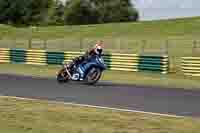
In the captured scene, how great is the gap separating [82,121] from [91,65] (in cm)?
953

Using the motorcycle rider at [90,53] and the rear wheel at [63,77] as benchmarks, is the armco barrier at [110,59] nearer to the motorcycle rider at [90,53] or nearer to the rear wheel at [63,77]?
the motorcycle rider at [90,53]

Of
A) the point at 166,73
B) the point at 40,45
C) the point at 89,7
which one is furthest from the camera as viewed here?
the point at 89,7

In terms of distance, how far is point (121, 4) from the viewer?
312 feet

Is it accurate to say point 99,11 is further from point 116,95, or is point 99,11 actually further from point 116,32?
point 116,95

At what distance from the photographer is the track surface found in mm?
13295

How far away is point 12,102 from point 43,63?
18.3m

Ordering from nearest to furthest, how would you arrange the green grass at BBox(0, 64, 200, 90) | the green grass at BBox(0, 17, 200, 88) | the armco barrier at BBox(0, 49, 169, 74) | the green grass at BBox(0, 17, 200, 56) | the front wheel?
1. the front wheel
2. the green grass at BBox(0, 64, 200, 90)
3. the armco barrier at BBox(0, 49, 169, 74)
4. the green grass at BBox(0, 17, 200, 88)
5. the green grass at BBox(0, 17, 200, 56)

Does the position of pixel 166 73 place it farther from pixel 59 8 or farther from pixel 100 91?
pixel 59 8

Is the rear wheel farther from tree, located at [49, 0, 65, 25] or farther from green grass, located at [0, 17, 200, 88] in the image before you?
tree, located at [49, 0, 65, 25]

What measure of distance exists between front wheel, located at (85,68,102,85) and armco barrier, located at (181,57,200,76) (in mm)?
5719

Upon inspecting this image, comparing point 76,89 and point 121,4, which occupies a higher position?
point 121,4

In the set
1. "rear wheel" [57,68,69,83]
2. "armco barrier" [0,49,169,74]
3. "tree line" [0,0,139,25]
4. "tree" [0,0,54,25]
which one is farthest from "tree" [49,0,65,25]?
"rear wheel" [57,68,69,83]

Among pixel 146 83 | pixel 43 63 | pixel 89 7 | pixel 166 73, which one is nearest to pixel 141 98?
pixel 146 83

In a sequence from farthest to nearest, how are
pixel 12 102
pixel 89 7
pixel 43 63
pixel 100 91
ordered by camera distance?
pixel 89 7, pixel 43 63, pixel 100 91, pixel 12 102
